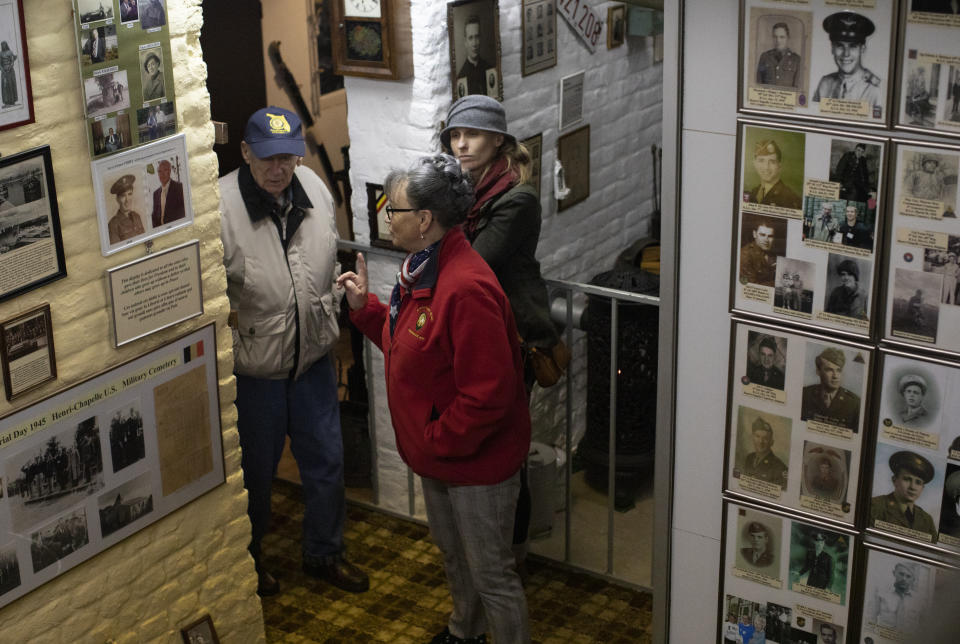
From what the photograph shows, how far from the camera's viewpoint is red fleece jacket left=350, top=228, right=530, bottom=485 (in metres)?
3.08

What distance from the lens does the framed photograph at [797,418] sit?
2811mm

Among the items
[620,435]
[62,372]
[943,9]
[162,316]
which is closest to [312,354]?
[162,316]

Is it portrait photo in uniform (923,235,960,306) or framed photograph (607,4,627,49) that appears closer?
portrait photo in uniform (923,235,960,306)

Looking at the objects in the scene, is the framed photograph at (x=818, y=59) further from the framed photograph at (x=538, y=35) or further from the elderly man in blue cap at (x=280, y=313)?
the framed photograph at (x=538, y=35)

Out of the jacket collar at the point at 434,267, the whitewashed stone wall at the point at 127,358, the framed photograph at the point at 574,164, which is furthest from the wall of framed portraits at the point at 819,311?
the framed photograph at the point at 574,164

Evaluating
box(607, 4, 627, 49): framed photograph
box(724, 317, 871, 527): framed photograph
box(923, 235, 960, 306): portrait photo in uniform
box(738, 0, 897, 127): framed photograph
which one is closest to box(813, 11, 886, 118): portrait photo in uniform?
box(738, 0, 897, 127): framed photograph

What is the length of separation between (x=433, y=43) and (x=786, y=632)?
2.17 m

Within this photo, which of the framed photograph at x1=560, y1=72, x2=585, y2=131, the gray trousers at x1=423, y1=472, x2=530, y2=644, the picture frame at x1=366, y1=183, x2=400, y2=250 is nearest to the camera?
the gray trousers at x1=423, y1=472, x2=530, y2=644

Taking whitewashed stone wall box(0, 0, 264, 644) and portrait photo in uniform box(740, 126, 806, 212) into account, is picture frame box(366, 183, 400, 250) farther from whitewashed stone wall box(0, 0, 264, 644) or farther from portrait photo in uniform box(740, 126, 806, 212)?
portrait photo in uniform box(740, 126, 806, 212)

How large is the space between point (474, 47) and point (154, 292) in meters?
1.61

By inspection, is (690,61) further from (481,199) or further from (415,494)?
(415,494)

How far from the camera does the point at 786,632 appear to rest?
10.2ft

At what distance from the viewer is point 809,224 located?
2.71 metres

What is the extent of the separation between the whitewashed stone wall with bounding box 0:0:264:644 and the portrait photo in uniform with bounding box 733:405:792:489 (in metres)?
1.42
